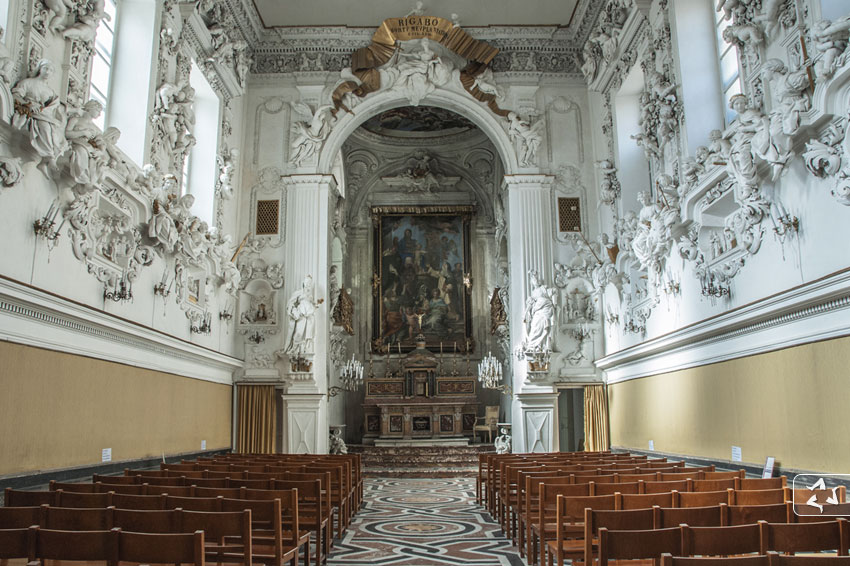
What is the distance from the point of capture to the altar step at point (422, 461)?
14.1m

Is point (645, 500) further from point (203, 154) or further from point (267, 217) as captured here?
point (267, 217)

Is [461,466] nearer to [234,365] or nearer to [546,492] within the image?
[234,365]

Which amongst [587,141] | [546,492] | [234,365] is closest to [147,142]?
[234,365]

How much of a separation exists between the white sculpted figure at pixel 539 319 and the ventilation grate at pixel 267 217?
572cm

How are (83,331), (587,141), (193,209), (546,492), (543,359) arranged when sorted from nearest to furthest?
1. (546,492)
2. (83,331)
3. (193,209)
4. (543,359)
5. (587,141)

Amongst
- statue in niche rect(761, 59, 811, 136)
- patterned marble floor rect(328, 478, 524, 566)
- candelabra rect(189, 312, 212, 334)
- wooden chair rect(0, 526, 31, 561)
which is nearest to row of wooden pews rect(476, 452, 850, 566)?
patterned marble floor rect(328, 478, 524, 566)

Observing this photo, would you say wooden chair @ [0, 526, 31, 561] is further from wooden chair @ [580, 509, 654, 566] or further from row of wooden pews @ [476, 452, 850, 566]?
wooden chair @ [580, 509, 654, 566]

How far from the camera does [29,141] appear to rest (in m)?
6.26

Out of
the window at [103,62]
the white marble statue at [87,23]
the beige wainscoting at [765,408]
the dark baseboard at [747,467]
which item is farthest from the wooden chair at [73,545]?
the window at [103,62]

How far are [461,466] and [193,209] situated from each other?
8055 millimetres

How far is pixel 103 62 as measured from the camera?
9562 mm

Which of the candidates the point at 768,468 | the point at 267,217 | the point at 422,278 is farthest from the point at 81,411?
the point at 422,278

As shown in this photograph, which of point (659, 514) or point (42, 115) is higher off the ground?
point (42, 115)

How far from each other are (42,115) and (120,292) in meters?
2.77
